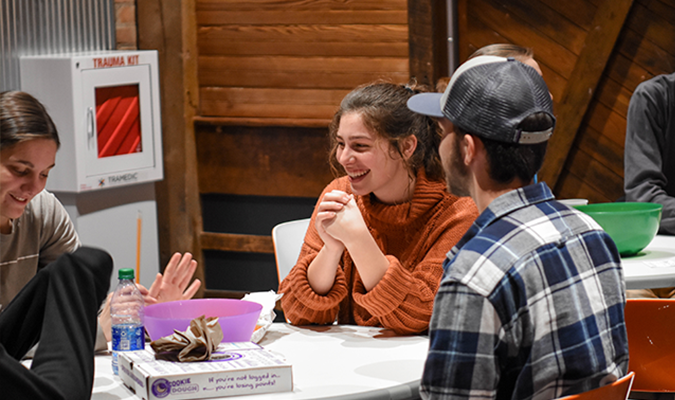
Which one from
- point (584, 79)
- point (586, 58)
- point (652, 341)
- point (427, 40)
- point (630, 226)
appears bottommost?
point (652, 341)

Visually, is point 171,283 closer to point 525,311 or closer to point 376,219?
point 376,219

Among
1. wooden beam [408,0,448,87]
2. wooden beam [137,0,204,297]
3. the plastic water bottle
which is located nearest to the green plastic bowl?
the plastic water bottle

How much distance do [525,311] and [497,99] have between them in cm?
35

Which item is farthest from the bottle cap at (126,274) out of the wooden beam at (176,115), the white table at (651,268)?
the wooden beam at (176,115)

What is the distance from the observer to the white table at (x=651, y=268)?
2283mm

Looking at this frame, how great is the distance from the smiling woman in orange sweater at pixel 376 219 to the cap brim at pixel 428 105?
1.92 ft

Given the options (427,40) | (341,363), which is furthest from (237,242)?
(341,363)

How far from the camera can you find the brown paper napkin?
1616 millimetres

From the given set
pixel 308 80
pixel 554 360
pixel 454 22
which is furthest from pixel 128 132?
pixel 554 360

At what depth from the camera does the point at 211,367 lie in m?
1.57

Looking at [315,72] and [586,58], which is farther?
[315,72]

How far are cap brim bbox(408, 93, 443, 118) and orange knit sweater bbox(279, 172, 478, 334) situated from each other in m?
0.61

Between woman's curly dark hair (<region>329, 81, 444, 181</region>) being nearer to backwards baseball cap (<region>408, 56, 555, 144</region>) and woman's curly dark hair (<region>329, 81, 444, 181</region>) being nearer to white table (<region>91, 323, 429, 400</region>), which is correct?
white table (<region>91, 323, 429, 400</region>)

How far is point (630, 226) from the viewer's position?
2.52 m
